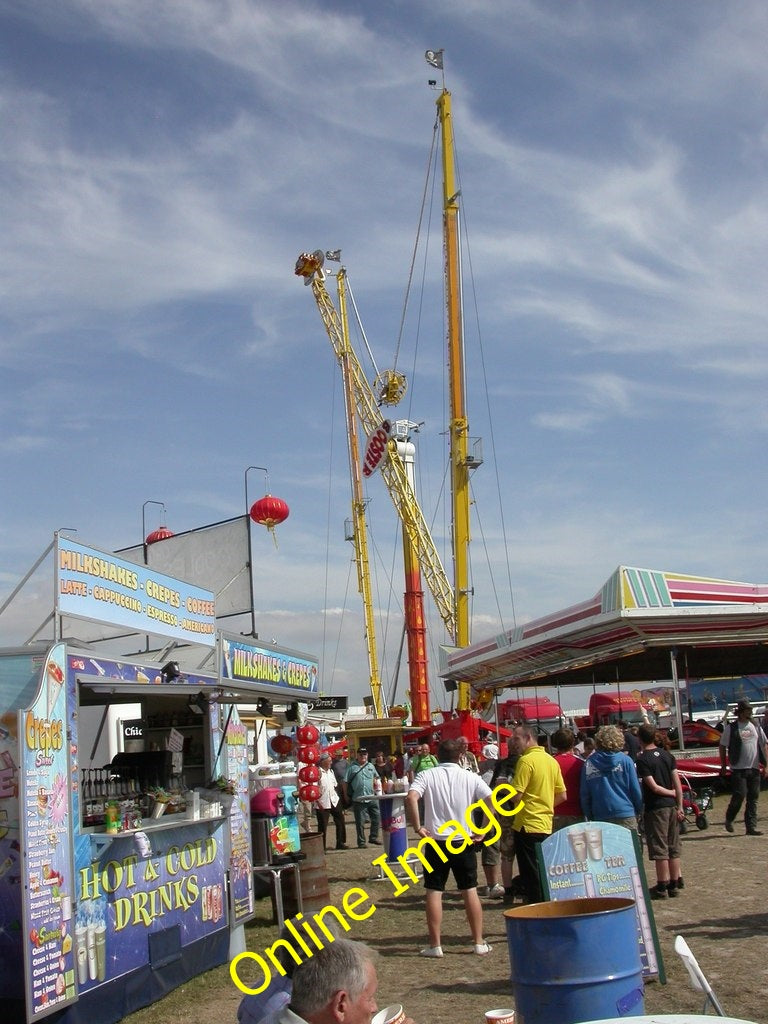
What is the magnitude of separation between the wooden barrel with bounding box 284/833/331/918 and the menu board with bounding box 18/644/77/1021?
12.6 feet

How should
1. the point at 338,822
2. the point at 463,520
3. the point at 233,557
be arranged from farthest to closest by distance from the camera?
the point at 463,520 → the point at 338,822 → the point at 233,557

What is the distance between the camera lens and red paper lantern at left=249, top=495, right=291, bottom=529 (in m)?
24.9

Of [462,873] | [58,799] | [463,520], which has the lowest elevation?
[462,873]

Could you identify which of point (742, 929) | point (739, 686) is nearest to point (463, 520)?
point (739, 686)

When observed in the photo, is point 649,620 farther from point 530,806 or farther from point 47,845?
point 47,845

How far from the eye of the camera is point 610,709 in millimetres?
35188

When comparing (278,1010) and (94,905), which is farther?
(94,905)

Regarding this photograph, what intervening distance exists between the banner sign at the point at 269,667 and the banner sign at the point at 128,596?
0.46 metres

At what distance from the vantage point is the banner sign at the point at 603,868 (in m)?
6.22

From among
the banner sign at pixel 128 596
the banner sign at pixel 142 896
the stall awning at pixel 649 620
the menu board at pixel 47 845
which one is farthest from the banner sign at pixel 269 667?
the stall awning at pixel 649 620

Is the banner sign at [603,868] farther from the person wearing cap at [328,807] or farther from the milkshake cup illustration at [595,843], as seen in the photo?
the person wearing cap at [328,807]

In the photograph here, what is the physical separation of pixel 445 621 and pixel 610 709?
12719mm

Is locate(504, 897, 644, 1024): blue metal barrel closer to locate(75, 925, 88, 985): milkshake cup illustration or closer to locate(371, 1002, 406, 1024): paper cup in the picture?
locate(371, 1002, 406, 1024): paper cup

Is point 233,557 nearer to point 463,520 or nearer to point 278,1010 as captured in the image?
point 278,1010
